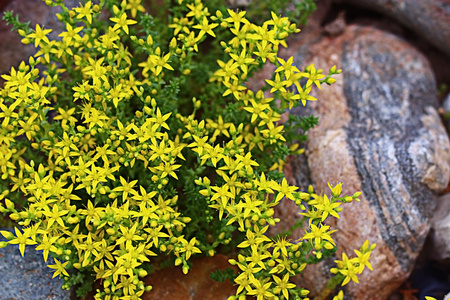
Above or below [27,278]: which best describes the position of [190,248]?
above

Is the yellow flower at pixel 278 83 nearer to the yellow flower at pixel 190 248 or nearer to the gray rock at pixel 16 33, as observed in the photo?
the yellow flower at pixel 190 248

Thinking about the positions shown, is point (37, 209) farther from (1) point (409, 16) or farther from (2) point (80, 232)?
(1) point (409, 16)

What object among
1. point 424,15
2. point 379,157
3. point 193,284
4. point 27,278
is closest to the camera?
point 27,278

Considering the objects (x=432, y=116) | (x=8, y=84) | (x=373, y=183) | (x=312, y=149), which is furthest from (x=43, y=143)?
(x=432, y=116)

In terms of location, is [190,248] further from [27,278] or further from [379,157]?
[379,157]

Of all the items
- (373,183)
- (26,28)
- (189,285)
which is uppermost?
(26,28)

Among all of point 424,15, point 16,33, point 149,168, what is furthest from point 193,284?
point 424,15
